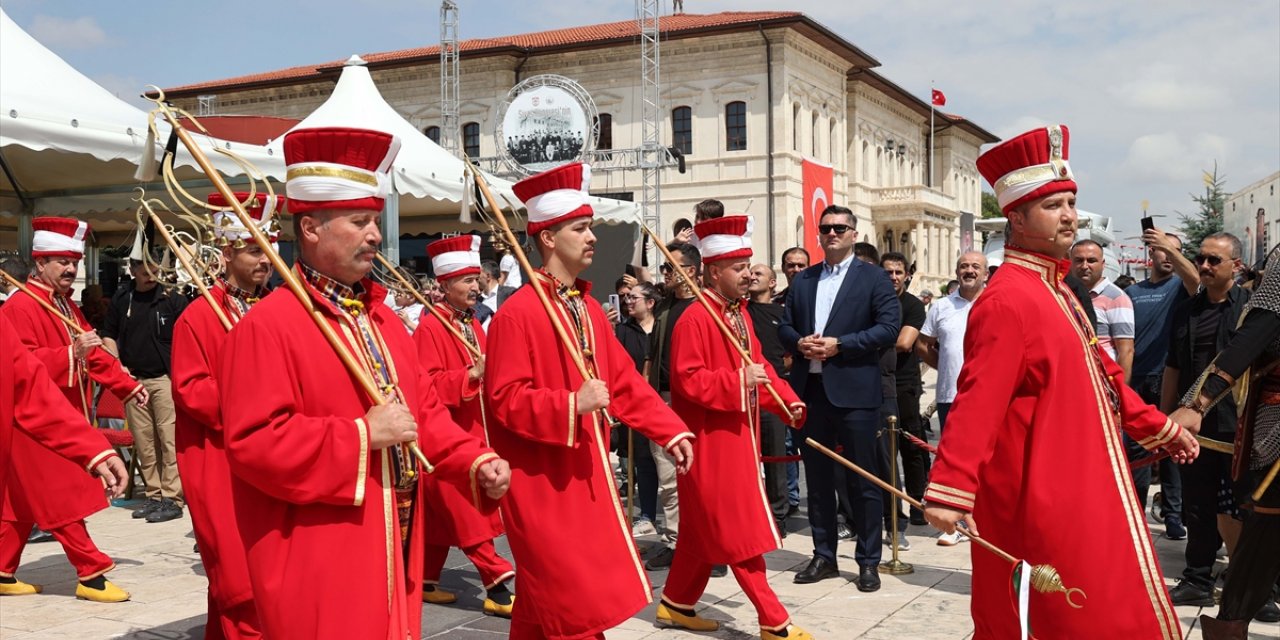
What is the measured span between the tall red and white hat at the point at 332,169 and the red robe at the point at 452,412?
320 cm

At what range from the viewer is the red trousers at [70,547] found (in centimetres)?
707

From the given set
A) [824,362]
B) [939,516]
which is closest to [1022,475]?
[939,516]

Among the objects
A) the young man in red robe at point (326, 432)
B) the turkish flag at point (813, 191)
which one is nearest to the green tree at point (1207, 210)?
the turkish flag at point (813, 191)

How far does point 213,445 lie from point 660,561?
364 cm

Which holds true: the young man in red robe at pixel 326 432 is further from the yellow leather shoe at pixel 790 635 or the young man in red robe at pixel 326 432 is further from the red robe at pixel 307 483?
the yellow leather shoe at pixel 790 635

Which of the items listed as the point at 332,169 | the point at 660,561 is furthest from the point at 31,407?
the point at 660,561

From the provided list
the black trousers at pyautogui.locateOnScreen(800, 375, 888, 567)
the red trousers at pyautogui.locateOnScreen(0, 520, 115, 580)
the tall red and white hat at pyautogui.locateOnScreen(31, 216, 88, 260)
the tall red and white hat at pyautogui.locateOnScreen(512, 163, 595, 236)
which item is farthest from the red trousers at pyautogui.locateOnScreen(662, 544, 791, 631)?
the tall red and white hat at pyautogui.locateOnScreen(31, 216, 88, 260)

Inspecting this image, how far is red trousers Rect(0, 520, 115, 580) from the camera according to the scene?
279 inches

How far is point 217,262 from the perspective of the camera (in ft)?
20.6

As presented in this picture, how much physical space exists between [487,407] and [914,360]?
18.7ft

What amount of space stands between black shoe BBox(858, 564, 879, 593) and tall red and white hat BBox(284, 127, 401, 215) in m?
4.49

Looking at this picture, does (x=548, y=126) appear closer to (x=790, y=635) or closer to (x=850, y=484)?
(x=850, y=484)

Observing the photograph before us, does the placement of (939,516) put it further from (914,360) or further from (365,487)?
(914,360)

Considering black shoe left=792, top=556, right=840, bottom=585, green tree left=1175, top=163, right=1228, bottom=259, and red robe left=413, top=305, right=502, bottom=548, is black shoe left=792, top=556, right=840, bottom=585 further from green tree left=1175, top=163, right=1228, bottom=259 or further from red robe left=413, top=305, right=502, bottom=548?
green tree left=1175, top=163, right=1228, bottom=259
